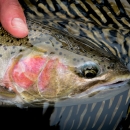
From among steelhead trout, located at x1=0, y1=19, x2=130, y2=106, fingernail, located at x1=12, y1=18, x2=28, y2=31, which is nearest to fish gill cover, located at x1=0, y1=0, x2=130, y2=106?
steelhead trout, located at x1=0, y1=19, x2=130, y2=106

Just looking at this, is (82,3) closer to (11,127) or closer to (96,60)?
(96,60)

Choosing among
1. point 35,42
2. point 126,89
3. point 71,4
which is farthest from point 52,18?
point 126,89

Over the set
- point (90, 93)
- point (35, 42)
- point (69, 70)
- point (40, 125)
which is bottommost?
point (40, 125)

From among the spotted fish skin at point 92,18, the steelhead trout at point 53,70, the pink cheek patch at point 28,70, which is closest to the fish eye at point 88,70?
the steelhead trout at point 53,70

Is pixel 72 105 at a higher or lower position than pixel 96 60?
lower

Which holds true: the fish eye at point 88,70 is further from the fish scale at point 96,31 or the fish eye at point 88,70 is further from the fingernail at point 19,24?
the fingernail at point 19,24

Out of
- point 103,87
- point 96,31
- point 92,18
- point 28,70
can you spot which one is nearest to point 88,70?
point 103,87
